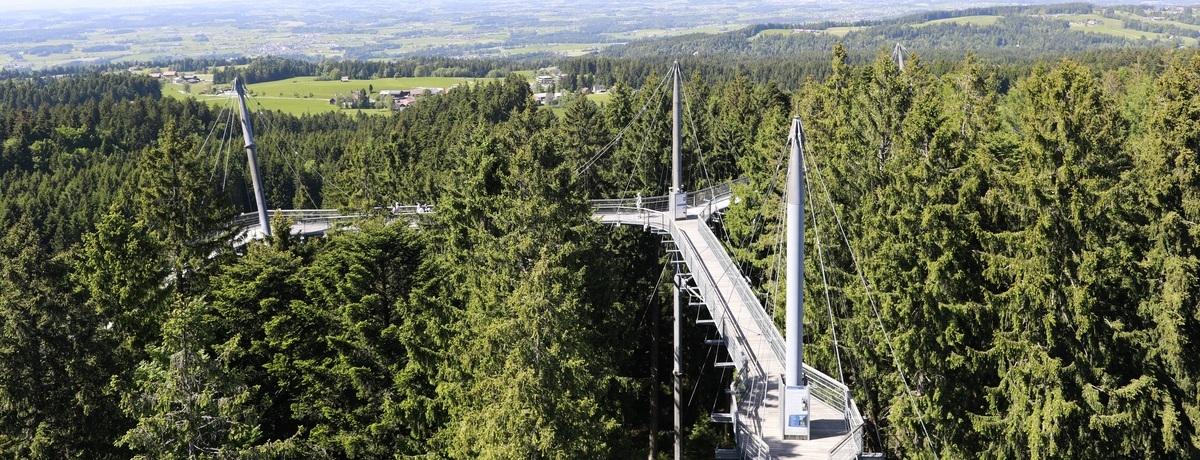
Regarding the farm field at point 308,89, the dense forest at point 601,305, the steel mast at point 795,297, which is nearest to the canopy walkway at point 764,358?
the steel mast at point 795,297

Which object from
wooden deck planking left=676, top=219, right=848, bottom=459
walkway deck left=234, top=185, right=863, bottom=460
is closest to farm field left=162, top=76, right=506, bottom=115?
walkway deck left=234, top=185, right=863, bottom=460

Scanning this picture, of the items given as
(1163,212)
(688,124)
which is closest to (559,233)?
(1163,212)

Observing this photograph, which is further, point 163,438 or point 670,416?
point 670,416

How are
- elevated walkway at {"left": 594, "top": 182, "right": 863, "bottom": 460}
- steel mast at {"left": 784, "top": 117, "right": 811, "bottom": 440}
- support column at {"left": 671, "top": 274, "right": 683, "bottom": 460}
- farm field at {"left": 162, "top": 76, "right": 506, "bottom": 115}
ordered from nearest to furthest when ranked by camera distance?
steel mast at {"left": 784, "top": 117, "right": 811, "bottom": 440} → elevated walkway at {"left": 594, "top": 182, "right": 863, "bottom": 460} → support column at {"left": 671, "top": 274, "right": 683, "bottom": 460} → farm field at {"left": 162, "top": 76, "right": 506, "bottom": 115}

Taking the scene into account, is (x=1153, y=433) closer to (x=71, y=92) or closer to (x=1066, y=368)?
(x=1066, y=368)

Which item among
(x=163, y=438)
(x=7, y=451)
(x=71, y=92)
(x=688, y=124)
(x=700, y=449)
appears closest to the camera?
(x=163, y=438)

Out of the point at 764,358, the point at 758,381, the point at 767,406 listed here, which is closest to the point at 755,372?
the point at 758,381

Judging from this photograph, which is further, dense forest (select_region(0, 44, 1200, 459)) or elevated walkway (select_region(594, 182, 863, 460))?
dense forest (select_region(0, 44, 1200, 459))

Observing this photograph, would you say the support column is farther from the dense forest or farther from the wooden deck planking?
the wooden deck planking
